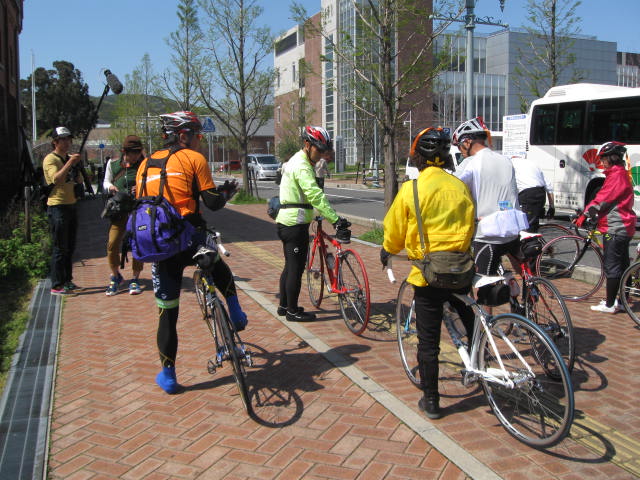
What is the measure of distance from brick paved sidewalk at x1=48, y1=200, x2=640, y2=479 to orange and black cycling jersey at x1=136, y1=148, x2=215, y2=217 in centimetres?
140

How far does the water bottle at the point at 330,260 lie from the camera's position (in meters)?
5.88

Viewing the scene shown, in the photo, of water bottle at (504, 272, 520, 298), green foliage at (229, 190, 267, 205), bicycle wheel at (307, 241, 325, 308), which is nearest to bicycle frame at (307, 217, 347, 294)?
bicycle wheel at (307, 241, 325, 308)

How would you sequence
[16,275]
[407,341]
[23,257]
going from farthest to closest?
1. [23,257]
2. [16,275]
3. [407,341]

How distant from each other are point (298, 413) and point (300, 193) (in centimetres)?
236

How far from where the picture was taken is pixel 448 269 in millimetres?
3490

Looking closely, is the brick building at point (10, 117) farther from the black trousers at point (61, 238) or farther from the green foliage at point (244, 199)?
the black trousers at point (61, 238)

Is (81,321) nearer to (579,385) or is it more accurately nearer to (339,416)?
(339,416)

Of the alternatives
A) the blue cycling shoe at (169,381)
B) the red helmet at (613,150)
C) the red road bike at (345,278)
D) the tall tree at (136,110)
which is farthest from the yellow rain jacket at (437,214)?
the tall tree at (136,110)

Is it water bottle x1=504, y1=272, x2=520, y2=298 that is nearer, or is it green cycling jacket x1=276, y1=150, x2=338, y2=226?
water bottle x1=504, y1=272, x2=520, y2=298

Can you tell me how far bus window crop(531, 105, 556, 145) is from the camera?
15906mm

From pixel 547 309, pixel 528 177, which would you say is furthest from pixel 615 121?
pixel 547 309

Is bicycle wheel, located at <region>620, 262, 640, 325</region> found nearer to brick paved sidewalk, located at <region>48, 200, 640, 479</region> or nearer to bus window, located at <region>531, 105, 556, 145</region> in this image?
brick paved sidewalk, located at <region>48, 200, 640, 479</region>

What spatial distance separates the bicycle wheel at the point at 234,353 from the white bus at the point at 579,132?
11.8 m

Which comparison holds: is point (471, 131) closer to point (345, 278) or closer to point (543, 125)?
point (345, 278)
